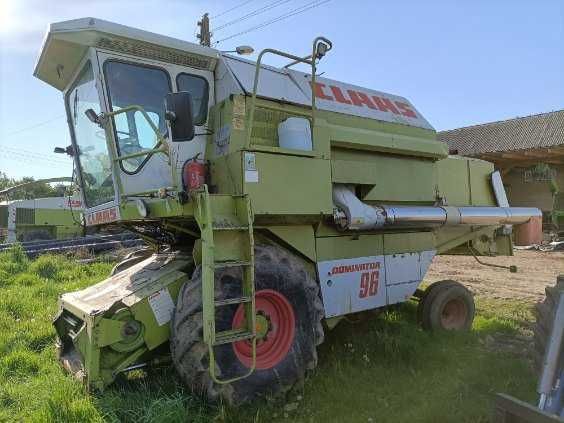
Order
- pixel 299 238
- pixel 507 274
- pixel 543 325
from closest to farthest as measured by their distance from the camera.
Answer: pixel 543 325 < pixel 299 238 < pixel 507 274

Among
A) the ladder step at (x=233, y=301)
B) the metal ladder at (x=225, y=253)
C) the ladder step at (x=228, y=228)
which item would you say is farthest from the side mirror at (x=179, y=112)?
the ladder step at (x=233, y=301)

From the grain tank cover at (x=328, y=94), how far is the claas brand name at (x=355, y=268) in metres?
1.55

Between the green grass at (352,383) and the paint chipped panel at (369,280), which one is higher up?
the paint chipped panel at (369,280)

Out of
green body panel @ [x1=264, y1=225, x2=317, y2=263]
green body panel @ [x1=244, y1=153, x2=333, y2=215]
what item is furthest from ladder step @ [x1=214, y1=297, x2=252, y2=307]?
green body panel @ [x1=264, y1=225, x2=317, y2=263]

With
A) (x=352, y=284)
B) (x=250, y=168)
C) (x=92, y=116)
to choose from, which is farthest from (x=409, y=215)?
(x=92, y=116)

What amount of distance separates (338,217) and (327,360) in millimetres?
1341

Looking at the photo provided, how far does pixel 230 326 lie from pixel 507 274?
8.23 meters

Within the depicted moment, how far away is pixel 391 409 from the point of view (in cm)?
369

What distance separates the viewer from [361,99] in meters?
5.54

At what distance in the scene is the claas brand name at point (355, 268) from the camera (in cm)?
473

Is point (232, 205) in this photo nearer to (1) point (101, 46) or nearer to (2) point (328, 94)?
(1) point (101, 46)

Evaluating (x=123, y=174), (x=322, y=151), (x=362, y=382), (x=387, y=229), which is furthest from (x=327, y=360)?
(x=123, y=174)

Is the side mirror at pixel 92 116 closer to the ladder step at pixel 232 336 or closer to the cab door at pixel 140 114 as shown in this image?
the cab door at pixel 140 114

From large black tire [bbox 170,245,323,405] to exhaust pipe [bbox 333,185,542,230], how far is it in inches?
28.9
